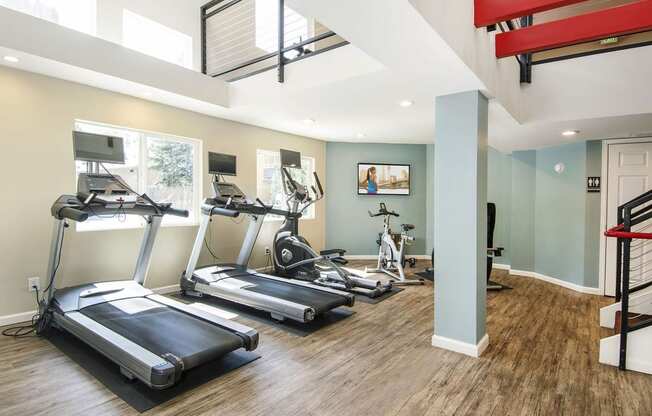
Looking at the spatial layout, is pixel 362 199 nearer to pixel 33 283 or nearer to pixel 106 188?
pixel 106 188

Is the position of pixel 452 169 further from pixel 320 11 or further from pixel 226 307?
pixel 226 307

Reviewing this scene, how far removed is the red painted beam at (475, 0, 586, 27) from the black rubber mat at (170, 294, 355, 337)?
3029mm

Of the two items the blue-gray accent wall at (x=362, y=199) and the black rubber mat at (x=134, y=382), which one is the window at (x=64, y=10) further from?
the blue-gray accent wall at (x=362, y=199)

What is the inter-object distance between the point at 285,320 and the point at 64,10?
440 centimetres

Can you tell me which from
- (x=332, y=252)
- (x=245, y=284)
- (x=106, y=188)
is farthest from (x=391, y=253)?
(x=106, y=188)

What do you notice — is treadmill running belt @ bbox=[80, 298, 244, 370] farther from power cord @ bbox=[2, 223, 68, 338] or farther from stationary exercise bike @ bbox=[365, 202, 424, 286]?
stationary exercise bike @ bbox=[365, 202, 424, 286]

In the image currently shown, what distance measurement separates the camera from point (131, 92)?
13.5ft

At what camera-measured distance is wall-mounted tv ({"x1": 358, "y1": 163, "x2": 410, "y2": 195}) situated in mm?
7387

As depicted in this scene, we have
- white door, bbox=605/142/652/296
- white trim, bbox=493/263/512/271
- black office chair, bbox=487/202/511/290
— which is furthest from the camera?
white trim, bbox=493/263/512/271

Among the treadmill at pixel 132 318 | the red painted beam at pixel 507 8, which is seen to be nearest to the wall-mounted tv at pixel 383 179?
the treadmill at pixel 132 318

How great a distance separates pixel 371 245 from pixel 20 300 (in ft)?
18.5

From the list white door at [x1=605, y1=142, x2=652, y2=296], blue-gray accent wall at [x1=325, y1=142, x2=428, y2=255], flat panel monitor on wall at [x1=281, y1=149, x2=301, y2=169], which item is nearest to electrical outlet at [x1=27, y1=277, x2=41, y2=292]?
flat panel monitor on wall at [x1=281, y1=149, x2=301, y2=169]

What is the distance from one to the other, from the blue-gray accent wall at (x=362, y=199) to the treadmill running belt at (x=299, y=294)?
301cm

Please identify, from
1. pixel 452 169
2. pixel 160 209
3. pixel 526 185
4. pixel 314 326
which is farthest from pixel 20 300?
pixel 526 185
